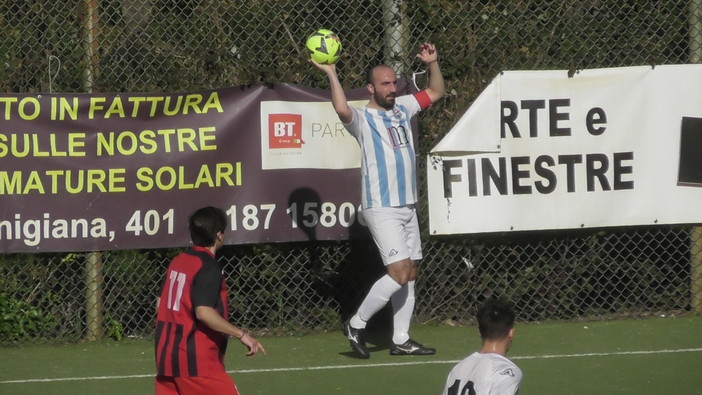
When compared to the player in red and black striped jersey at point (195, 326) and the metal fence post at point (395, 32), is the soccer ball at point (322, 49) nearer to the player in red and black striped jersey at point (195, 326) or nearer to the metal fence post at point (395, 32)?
the metal fence post at point (395, 32)

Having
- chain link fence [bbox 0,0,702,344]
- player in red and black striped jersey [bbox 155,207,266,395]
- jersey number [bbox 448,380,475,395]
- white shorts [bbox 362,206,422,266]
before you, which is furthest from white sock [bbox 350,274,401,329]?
jersey number [bbox 448,380,475,395]

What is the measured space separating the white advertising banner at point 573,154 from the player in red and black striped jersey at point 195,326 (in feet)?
12.5

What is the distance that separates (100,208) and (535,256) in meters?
3.38

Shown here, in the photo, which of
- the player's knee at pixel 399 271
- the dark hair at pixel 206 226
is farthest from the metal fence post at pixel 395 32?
the dark hair at pixel 206 226

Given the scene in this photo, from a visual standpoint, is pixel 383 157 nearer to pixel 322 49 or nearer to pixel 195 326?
pixel 322 49

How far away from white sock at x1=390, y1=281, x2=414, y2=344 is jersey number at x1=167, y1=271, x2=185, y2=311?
3073 mm

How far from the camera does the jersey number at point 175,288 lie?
5.19m

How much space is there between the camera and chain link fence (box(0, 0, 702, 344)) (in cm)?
861

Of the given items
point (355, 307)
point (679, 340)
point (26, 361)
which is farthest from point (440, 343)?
point (26, 361)

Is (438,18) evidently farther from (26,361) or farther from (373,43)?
(26,361)

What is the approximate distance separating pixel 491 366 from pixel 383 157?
12.0 ft

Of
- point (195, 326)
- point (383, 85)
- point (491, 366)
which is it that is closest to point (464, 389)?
point (491, 366)

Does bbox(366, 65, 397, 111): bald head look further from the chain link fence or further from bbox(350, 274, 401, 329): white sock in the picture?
bbox(350, 274, 401, 329): white sock

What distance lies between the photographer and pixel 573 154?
8.97 meters
